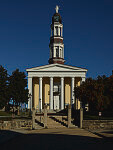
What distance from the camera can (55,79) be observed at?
250 ft

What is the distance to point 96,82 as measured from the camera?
4931cm

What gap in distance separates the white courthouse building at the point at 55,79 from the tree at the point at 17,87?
1087 cm

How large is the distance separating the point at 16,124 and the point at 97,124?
1148 cm

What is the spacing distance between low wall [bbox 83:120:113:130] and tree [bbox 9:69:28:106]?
73.9 ft

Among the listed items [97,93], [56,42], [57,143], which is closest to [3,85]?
[97,93]

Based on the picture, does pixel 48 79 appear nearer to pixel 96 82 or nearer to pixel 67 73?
pixel 67 73

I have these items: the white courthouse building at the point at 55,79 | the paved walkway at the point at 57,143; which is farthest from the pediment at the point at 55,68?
the paved walkway at the point at 57,143

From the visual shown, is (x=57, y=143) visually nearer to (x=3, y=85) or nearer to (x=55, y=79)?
(x=3, y=85)

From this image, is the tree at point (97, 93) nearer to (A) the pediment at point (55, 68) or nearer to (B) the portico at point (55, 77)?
(B) the portico at point (55, 77)

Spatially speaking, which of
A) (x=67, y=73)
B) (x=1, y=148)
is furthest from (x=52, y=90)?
(x=1, y=148)

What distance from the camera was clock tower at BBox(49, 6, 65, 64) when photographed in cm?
8088

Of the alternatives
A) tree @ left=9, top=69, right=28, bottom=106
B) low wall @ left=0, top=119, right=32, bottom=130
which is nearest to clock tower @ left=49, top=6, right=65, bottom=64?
tree @ left=9, top=69, right=28, bottom=106

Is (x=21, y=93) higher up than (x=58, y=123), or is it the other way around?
(x=21, y=93)

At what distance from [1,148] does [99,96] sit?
30760 mm
